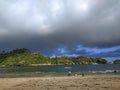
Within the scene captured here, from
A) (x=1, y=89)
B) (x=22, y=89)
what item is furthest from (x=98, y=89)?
(x=1, y=89)

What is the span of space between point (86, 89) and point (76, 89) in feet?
3.40

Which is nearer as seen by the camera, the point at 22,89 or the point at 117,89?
the point at 117,89


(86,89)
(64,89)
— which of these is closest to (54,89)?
(64,89)

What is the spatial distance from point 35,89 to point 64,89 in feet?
10.2

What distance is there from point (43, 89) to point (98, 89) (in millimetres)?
5653

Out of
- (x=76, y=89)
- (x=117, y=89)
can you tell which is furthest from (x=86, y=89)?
(x=117, y=89)

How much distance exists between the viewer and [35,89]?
2969 centimetres

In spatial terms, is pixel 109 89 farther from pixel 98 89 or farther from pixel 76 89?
pixel 76 89

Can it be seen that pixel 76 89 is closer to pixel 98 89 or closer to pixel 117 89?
pixel 98 89

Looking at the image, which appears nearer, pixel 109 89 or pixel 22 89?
pixel 109 89

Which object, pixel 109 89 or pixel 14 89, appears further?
→ pixel 14 89

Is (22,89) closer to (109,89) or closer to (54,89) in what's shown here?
(54,89)

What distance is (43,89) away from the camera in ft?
96.3

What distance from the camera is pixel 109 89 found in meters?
28.2
